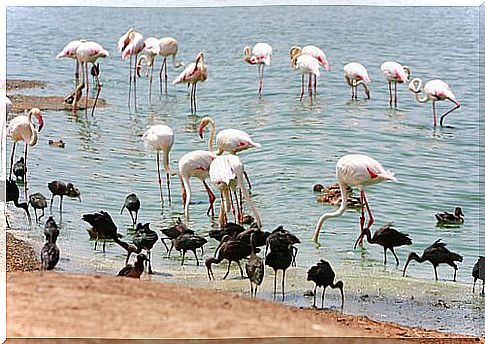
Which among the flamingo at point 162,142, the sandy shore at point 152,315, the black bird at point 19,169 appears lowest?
the sandy shore at point 152,315

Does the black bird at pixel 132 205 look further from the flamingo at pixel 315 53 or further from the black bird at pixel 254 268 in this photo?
the flamingo at pixel 315 53

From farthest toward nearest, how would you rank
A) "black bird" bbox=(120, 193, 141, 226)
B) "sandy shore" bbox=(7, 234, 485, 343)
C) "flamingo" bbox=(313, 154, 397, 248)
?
1. "black bird" bbox=(120, 193, 141, 226)
2. "flamingo" bbox=(313, 154, 397, 248)
3. "sandy shore" bbox=(7, 234, 485, 343)

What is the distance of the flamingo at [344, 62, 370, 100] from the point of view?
11.9 ft

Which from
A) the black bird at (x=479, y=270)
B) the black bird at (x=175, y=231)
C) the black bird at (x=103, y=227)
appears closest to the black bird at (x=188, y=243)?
the black bird at (x=175, y=231)

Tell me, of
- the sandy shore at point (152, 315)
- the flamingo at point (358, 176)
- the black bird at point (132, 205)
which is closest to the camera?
the sandy shore at point (152, 315)

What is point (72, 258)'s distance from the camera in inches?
143

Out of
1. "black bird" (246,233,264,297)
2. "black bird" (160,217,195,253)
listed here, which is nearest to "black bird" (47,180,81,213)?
"black bird" (160,217,195,253)

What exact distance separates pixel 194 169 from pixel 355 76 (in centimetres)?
76

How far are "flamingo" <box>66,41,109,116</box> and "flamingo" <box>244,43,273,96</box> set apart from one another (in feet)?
1.93

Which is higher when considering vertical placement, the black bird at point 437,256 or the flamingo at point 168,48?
the flamingo at point 168,48

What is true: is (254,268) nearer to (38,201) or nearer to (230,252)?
(230,252)

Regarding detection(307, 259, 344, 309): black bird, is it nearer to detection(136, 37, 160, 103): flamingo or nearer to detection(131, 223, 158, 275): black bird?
detection(131, 223, 158, 275): black bird

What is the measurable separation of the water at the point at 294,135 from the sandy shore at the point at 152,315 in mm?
88

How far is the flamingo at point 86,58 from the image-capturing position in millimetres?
3662
